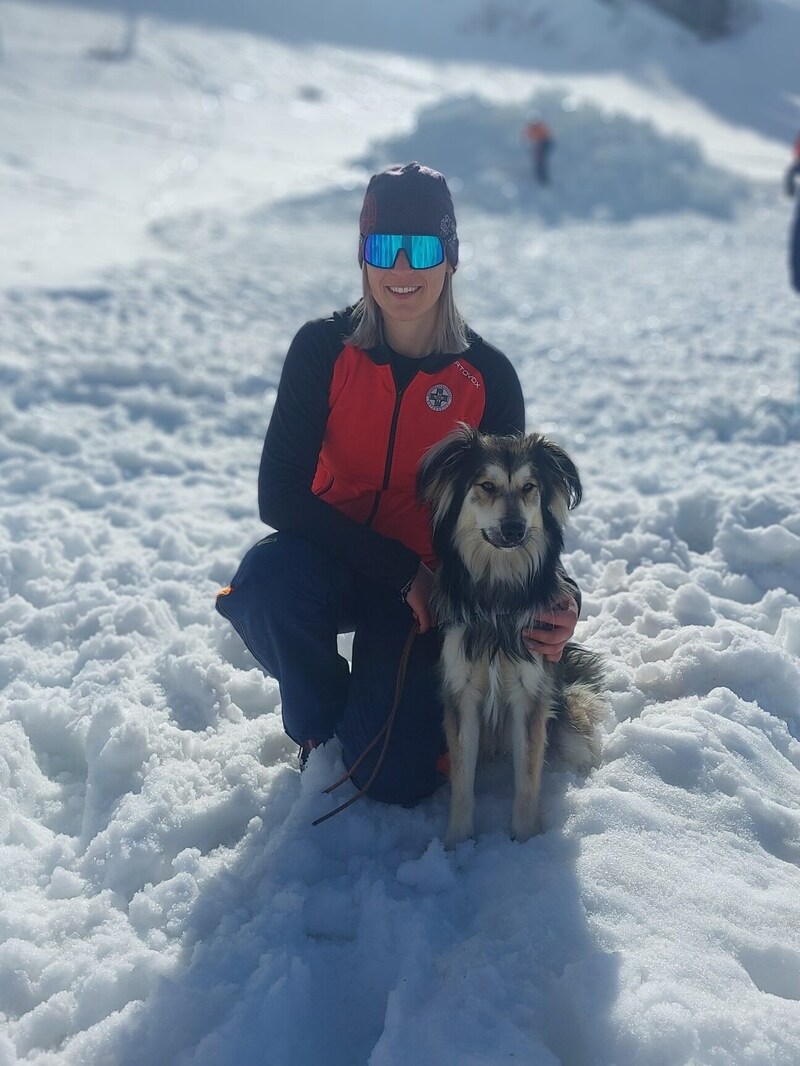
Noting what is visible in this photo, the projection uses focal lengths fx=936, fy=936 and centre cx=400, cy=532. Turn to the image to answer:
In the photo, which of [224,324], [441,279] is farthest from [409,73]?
[441,279]

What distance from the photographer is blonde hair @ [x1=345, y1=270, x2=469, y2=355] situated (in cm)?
275

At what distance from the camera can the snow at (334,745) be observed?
2.03m

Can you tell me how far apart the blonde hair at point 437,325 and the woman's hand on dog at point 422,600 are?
2.24 ft

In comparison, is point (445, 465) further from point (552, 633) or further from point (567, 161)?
point (567, 161)

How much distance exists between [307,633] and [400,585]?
1.08ft

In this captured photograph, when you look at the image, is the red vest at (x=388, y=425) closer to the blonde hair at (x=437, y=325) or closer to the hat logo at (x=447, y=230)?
the blonde hair at (x=437, y=325)

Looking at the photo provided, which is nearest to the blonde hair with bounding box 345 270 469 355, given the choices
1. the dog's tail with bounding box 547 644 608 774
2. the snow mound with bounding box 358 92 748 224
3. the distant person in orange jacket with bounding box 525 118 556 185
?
the dog's tail with bounding box 547 644 608 774

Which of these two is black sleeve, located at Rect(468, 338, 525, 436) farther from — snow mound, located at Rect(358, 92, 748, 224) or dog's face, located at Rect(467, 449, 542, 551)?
snow mound, located at Rect(358, 92, 748, 224)

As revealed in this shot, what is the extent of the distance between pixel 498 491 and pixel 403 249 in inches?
30.6

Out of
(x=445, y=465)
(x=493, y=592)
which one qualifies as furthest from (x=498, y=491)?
(x=493, y=592)

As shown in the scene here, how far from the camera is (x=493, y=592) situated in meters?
2.50

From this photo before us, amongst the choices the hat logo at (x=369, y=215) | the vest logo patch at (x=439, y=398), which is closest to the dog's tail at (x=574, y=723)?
the vest logo patch at (x=439, y=398)

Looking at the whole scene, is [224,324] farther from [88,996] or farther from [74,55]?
[74,55]

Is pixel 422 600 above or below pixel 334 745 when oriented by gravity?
above
